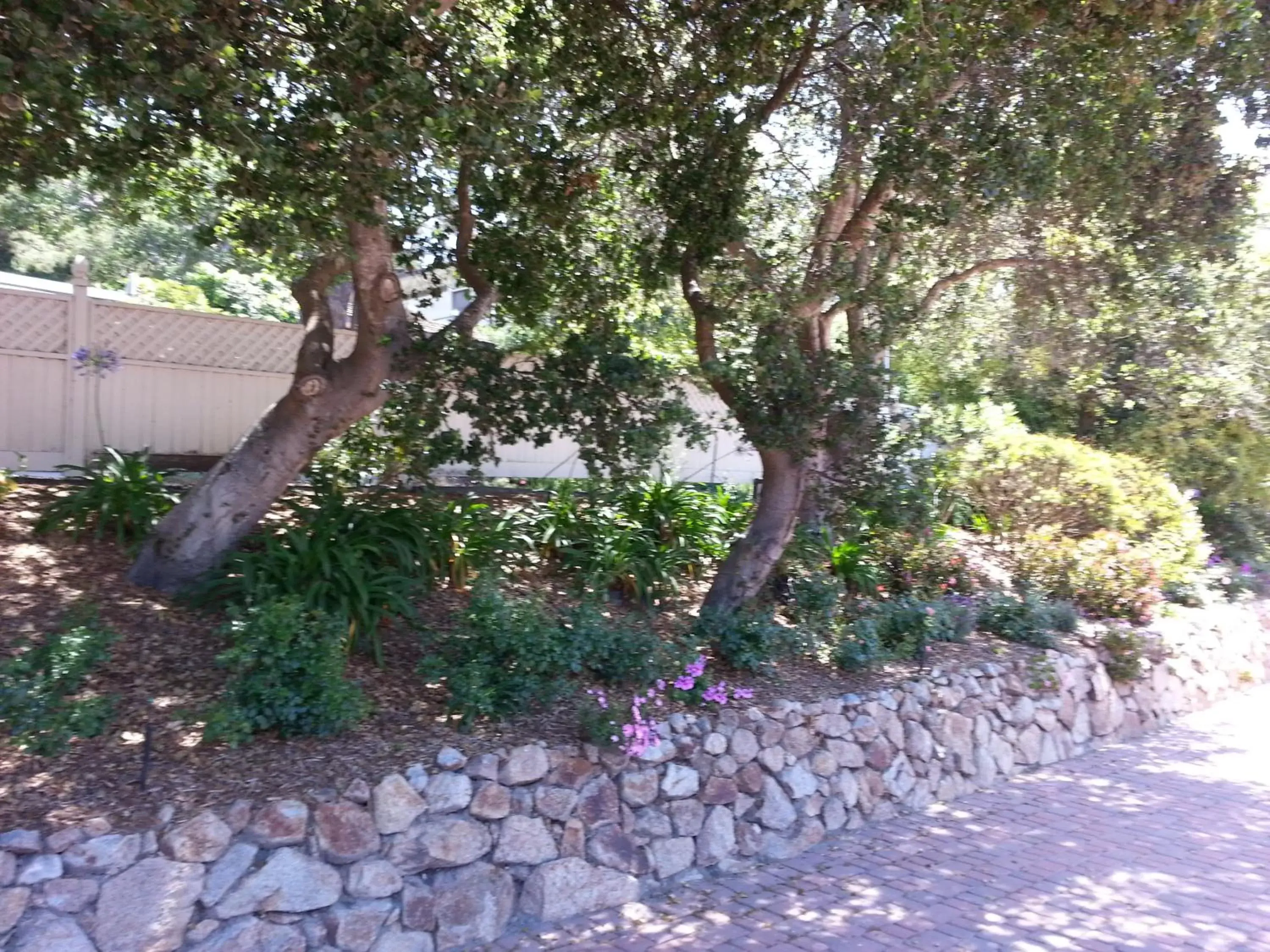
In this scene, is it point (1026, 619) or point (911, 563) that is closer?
point (1026, 619)

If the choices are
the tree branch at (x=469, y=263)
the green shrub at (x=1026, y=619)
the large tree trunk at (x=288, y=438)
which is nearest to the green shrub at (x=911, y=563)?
the green shrub at (x=1026, y=619)

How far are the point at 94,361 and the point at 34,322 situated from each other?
0.64 m

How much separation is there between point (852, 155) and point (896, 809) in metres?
4.94

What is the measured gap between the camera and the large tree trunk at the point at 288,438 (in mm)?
7422

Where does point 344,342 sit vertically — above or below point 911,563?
above

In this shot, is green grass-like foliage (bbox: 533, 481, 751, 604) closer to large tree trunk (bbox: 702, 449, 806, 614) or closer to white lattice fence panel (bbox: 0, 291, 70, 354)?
large tree trunk (bbox: 702, 449, 806, 614)

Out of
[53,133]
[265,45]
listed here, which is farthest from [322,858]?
[265,45]

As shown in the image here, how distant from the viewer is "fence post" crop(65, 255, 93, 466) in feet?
33.3

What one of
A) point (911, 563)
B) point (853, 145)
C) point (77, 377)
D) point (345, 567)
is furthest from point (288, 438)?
point (911, 563)

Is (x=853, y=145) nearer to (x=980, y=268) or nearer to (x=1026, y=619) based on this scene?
(x=980, y=268)

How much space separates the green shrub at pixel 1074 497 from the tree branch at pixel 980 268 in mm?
2327

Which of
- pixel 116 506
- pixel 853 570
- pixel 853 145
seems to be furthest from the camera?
pixel 853 570

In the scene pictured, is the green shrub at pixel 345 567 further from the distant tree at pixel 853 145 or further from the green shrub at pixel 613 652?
the distant tree at pixel 853 145

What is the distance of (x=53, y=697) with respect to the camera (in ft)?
17.1
